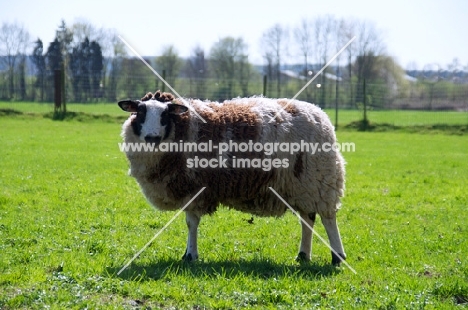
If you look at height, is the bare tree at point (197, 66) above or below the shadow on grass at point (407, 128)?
above

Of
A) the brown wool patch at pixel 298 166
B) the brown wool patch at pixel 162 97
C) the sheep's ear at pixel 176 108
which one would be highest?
the brown wool patch at pixel 162 97

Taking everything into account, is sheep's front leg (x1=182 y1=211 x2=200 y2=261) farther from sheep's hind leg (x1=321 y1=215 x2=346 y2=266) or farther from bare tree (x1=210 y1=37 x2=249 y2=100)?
bare tree (x1=210 y1=37 x2=249 y2=100)

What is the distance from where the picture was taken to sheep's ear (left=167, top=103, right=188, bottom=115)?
6.57 metres

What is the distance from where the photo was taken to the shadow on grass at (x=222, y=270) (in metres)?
5.37

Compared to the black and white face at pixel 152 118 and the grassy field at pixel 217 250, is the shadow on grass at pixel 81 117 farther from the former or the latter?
the black and white face at pixel 152 118

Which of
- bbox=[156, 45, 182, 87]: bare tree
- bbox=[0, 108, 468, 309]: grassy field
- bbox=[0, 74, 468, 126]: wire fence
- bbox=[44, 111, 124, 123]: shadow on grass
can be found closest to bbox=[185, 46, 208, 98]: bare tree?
bbox=[156, 45, 182, 87]: bare tree

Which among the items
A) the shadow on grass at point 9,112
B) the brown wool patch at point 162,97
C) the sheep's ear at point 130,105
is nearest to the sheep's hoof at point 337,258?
the brown wool patch at point 162,97

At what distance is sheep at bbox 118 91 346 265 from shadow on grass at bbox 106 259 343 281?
526mm

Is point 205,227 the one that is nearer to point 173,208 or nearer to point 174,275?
point 173,208

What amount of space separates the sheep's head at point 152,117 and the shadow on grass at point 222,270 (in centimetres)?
142

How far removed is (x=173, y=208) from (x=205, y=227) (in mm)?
1253

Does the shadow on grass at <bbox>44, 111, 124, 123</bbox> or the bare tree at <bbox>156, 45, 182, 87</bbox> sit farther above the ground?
the bare tree at <bbox>156, 45, 182, 87</bbox>

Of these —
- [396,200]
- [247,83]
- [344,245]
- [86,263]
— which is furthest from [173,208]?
[247,83]

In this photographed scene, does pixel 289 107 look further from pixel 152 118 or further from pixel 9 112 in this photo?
pixel 9 112
